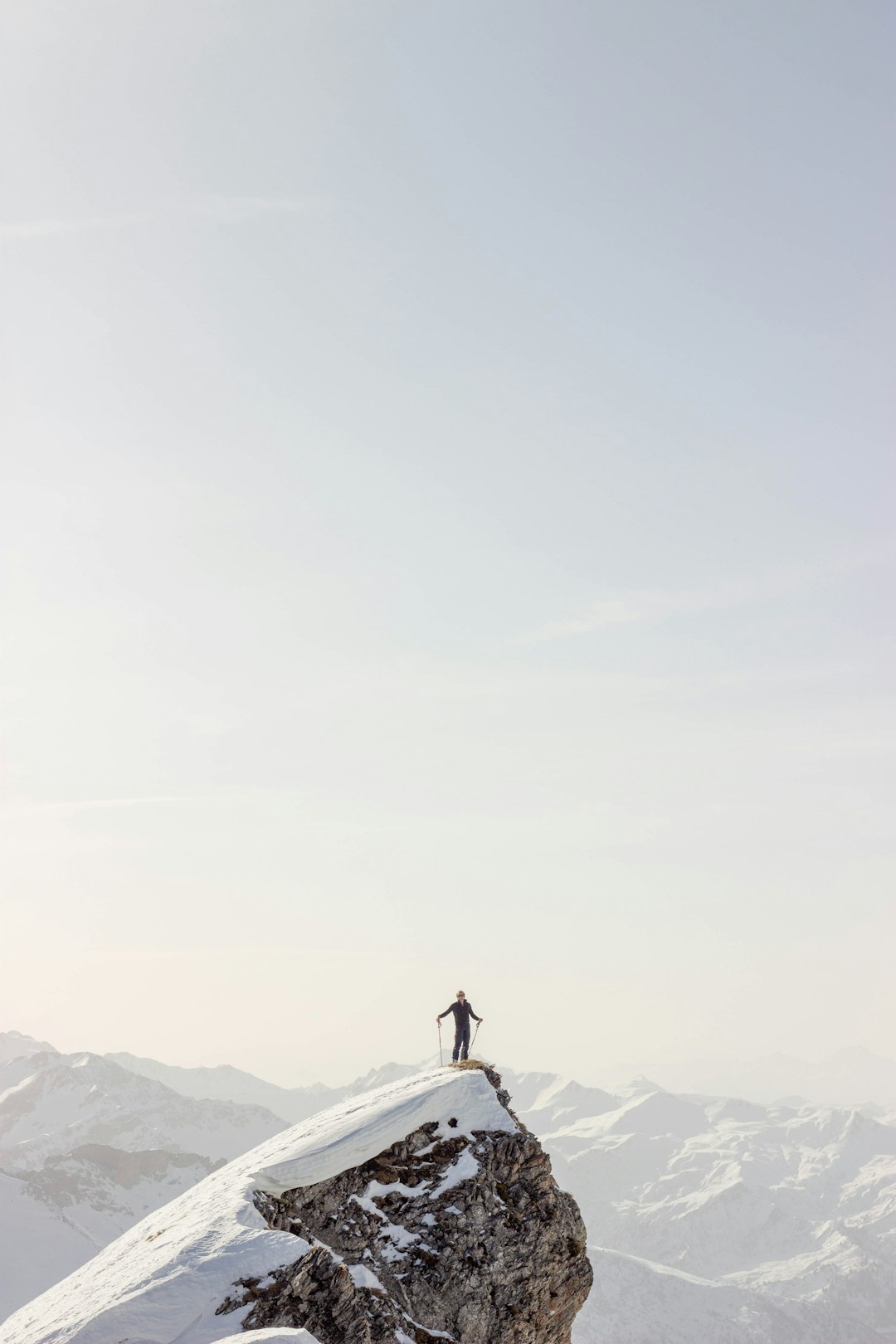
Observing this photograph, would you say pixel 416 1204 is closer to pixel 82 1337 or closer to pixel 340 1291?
pixel 340 1291

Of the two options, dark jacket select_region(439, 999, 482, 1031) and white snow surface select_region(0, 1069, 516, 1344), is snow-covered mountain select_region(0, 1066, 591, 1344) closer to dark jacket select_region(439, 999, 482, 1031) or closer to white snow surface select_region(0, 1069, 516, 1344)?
white snow surface select_region(0, 1069, 516, 1344)

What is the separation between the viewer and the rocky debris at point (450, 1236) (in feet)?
92.5

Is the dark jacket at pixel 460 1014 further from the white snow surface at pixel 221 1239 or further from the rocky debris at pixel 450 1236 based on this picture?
the rocky debris at pixel 450 1236

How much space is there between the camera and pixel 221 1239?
84.0 ft

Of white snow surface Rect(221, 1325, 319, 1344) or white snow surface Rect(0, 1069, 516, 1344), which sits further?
white snow surface Rect(0, 1069, 516, 1344)

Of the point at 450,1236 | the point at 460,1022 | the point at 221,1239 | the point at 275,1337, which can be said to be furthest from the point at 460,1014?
the point at 275,1337

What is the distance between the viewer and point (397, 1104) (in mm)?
31938

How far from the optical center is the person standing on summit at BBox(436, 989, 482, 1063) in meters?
37.8

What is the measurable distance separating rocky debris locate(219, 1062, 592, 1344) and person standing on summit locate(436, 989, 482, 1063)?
229 inches

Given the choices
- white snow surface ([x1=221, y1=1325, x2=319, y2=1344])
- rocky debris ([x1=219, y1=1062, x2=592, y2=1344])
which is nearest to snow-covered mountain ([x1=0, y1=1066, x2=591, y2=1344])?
rocky debris ([x1=219, y1=1062, x2=592, y2=1344])

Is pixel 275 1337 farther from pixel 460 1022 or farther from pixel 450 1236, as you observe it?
pixel 460 1022

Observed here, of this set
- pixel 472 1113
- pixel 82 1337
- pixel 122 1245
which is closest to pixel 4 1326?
pixel 122 1245

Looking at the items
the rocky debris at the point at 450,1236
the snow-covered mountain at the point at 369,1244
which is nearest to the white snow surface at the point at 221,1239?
the snow-covered mountain at the point at 369,1244

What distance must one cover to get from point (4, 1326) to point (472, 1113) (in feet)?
48.3
